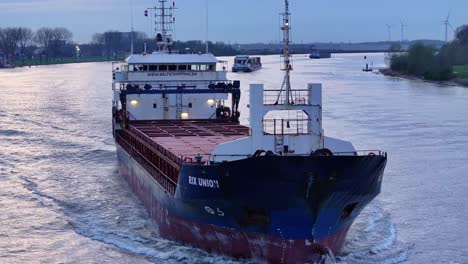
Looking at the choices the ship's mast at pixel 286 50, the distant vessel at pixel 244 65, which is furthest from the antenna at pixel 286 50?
the distant vessel at pixel 244 65

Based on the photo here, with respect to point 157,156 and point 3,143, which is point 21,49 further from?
point 157,156

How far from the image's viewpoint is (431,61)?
247ft

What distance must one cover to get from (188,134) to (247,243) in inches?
254

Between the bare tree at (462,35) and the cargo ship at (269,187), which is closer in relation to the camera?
the cargo ship at (269,187)

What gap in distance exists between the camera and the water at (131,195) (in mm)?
14297

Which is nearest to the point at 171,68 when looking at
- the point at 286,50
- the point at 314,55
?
the point at 286,50

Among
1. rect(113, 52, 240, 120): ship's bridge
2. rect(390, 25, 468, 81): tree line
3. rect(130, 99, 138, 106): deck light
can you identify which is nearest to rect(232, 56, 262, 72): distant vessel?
rect(390, 25, 468, 81): tree line

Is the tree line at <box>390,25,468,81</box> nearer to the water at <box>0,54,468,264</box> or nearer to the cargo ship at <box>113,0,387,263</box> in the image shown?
the water at <box>0,54,468,264</box>

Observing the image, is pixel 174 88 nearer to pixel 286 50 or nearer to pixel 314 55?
pixel 286 50

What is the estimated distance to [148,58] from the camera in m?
23.5

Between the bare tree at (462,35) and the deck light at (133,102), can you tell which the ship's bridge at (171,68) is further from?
the bare tree at (462,35)

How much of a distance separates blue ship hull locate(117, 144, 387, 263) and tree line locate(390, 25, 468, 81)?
58.4 m

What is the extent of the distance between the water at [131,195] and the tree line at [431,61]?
107 feet

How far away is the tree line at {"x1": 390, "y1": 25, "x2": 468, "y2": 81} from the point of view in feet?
229
